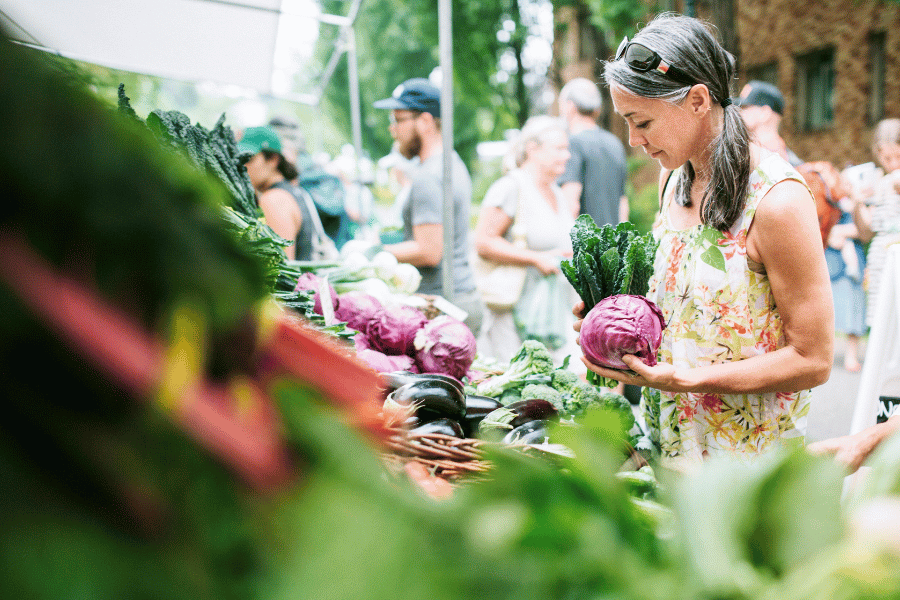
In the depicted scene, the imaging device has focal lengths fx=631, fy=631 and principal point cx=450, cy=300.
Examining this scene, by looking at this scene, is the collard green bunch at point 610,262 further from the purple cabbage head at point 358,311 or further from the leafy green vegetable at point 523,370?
the purple cabbage head at point 358,311

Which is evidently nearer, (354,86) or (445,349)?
(445,349)

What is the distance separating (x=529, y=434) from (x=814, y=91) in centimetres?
1322

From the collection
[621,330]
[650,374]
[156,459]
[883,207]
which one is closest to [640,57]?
[621,330]

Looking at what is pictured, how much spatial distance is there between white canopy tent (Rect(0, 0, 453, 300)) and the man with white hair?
1129mm

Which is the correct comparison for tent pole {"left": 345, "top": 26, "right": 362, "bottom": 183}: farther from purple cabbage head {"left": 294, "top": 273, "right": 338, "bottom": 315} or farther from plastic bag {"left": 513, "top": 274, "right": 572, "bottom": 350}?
purple cabbage head {"left": 294, "top": 273, "right": 338, "bottom": 315}

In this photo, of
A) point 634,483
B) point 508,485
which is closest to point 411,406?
point 634,483

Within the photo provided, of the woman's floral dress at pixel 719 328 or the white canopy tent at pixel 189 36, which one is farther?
the white canopy tent at pixel 189 36

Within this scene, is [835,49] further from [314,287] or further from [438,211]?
[314,287]

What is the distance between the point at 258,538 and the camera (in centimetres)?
34

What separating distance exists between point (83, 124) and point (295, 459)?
21cm

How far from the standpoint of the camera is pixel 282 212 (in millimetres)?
3338

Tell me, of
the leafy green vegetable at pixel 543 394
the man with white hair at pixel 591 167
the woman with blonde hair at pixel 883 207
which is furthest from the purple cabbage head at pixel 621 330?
the woman with blonde hair at pixel 883 207

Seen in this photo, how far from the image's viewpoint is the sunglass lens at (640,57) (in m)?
1.59

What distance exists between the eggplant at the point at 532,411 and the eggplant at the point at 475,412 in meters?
A: 0.06
